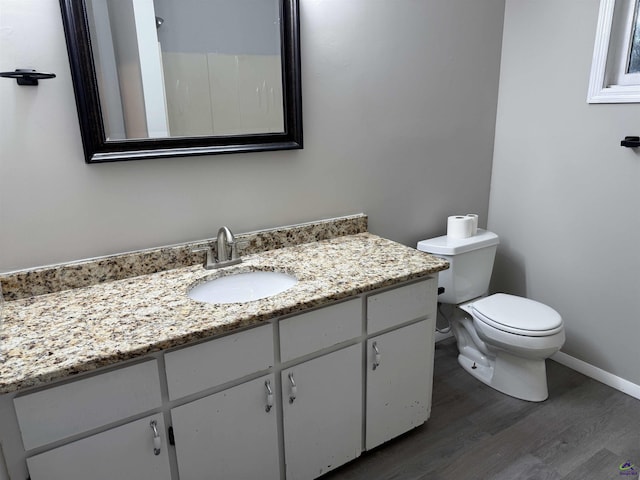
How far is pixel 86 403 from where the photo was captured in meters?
1.15

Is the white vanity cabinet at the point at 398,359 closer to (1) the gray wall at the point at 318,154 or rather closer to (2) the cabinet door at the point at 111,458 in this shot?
(1) the gray wall at the point at 318,154

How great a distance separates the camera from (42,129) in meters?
1.41

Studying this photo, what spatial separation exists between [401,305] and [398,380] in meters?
0.32

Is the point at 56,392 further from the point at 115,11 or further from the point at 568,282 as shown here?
the point at 568,282

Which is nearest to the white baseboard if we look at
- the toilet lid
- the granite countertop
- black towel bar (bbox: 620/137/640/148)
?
the toilet lid

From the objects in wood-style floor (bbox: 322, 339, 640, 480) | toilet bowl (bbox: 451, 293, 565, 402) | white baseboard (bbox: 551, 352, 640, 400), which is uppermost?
toilet bowl (bbox: 451, 293, 565, 402)

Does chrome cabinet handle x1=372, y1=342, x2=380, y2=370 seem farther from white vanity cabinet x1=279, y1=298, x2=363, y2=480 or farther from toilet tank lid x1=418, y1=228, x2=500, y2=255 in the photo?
toilet tank lid x1=418, y1=228, x2=500, y2=255

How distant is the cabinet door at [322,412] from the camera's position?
1.51 m

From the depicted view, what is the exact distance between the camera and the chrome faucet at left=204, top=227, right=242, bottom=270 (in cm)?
168

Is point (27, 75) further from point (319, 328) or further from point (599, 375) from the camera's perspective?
point (599, 375)

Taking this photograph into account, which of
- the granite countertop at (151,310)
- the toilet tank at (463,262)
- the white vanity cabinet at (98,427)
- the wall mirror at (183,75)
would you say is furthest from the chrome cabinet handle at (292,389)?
the toilet tank at (463,262)

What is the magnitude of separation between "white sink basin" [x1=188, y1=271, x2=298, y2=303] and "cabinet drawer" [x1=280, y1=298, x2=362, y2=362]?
199 mm

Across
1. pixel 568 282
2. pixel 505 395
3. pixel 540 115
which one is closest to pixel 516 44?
pixel 540 115

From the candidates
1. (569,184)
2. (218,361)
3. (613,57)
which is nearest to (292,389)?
(218,361)
